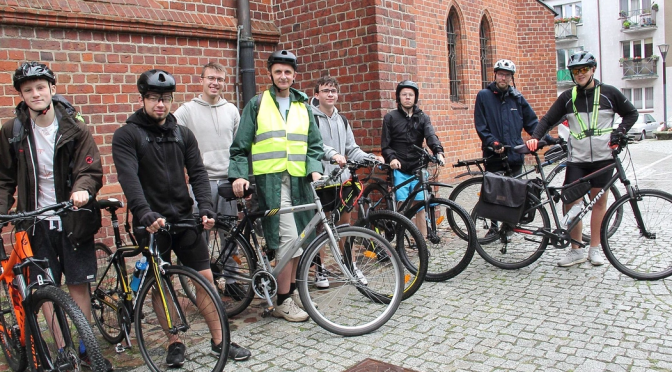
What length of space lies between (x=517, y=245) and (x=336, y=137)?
6.84 ft

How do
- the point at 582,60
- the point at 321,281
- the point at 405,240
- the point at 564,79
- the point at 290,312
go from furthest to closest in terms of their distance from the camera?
the point at 564,79, the point at 582,60, the point at 405,240, the point at 290,312, the point at 321,281

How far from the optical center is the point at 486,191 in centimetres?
558

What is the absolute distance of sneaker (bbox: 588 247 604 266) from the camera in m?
5.52

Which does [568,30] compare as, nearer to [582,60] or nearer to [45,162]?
[582,60]

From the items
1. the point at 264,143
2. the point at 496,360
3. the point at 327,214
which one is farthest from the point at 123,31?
the point at 496,360

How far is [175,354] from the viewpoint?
141 inches

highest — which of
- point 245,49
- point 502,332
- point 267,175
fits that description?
point 245,49

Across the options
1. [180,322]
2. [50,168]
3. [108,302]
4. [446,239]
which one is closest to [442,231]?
[446,239]

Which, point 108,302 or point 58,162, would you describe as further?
point 108,302

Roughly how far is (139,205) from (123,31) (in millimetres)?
3642

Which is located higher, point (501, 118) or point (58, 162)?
point (501, 118)

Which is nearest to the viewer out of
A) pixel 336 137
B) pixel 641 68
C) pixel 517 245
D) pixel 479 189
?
pixel 336 137

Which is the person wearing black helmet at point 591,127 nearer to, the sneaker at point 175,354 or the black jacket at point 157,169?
the black jacket at point 157,169

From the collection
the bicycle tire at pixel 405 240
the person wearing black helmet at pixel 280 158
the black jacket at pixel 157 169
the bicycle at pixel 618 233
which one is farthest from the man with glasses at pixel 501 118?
the black jacket at pixel 157 169
